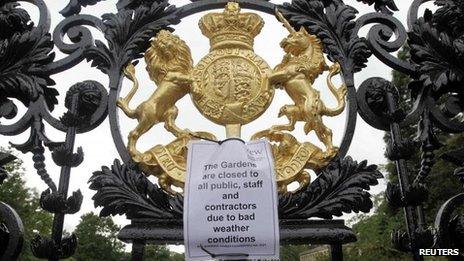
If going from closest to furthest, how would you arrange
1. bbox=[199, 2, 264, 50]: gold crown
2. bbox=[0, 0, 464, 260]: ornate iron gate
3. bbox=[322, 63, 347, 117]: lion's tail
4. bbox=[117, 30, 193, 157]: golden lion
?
bbox=[0, 0, 464, 260]: ornate iron gate
bbox=[117, 30, 193, 157]: golden lion
bbox=[322, 63, 347, 117]: lion's tail
bbox=[199, 2, 264, 50]: gold crown

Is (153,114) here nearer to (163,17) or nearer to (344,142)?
(163,17)

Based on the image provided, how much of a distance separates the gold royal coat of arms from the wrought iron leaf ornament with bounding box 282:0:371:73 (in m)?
0.11

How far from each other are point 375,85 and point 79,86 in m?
2.48

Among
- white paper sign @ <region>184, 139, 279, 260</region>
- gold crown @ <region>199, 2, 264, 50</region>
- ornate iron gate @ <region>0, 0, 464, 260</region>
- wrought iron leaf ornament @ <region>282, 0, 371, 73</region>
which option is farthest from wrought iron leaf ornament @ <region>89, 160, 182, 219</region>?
wrought iron leaf ornament @ <region>282, 0, 371, 73</region>

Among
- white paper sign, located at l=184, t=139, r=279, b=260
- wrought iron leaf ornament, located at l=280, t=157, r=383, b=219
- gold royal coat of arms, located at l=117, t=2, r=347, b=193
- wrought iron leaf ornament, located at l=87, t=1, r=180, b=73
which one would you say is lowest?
white paper sign, located at l=184, t=139, r=279, b=260

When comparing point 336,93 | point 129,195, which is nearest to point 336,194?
point 336,93

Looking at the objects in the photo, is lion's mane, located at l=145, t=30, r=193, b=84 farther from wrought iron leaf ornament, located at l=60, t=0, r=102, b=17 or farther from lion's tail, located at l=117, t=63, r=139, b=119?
wrought iron leaf ornament, located at l=60, t=0, r=102, b=17

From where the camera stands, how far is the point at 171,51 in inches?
177

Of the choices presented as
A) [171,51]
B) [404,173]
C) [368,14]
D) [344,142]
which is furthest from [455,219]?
[171,51]

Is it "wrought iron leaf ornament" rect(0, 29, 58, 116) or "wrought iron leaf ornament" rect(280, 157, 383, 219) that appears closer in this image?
"wrought iron leaf ornament" rect(280, 157, 383, 219)

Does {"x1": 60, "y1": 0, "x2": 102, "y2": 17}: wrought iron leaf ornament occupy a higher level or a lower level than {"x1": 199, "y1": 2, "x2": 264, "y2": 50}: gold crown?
higher

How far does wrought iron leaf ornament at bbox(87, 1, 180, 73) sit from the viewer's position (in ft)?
15.0

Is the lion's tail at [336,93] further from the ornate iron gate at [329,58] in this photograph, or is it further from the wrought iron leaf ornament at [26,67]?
the wrought iron leaf ornament at [26,67]

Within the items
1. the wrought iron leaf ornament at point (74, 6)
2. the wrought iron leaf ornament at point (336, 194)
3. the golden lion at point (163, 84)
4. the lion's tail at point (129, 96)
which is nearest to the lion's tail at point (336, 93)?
the wrought iron leaf ornament at point (336, 194)
